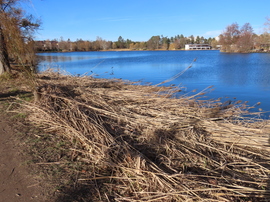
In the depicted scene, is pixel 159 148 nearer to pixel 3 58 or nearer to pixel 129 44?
pixel 3 58

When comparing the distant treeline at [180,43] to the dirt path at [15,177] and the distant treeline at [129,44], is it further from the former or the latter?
the dirt path at [15,177]

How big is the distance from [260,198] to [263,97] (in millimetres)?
8173

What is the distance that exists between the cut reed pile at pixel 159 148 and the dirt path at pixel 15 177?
590 millimetres

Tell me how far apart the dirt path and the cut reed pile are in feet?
1.93

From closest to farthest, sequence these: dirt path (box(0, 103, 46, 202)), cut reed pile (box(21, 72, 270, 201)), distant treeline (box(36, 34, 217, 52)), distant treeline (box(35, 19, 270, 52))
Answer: dirt path (box(0, 103, 46, 202)) → cut reed pile (box(21, 72, 270, 201)) → distant treeline (box(35, 19, 270, 52)) → distant treeline (box(36, 34, 217, 52))

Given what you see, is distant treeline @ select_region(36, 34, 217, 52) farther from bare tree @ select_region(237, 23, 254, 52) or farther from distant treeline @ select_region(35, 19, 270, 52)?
bare tree @ select_region(237, 23, 254, 52)

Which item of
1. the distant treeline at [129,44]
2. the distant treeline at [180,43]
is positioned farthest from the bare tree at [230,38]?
the distant treeline at [129,44]

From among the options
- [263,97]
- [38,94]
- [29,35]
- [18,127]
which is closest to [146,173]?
[18,127]

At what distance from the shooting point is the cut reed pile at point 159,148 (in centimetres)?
248

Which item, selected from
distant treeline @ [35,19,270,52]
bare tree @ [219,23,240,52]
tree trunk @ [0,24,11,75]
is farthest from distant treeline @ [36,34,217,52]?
tree trunk @ [0,24,11,75]

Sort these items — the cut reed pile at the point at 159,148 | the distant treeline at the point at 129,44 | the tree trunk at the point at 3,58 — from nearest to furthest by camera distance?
1. the cut reed pile at the point at 159,148
2. the tree trunk at the point at 3,58
3. the distant treeline at the point at 129,44

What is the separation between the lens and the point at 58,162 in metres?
2.99

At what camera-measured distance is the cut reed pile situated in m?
2.48

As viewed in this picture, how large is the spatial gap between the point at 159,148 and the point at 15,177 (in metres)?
2.23
